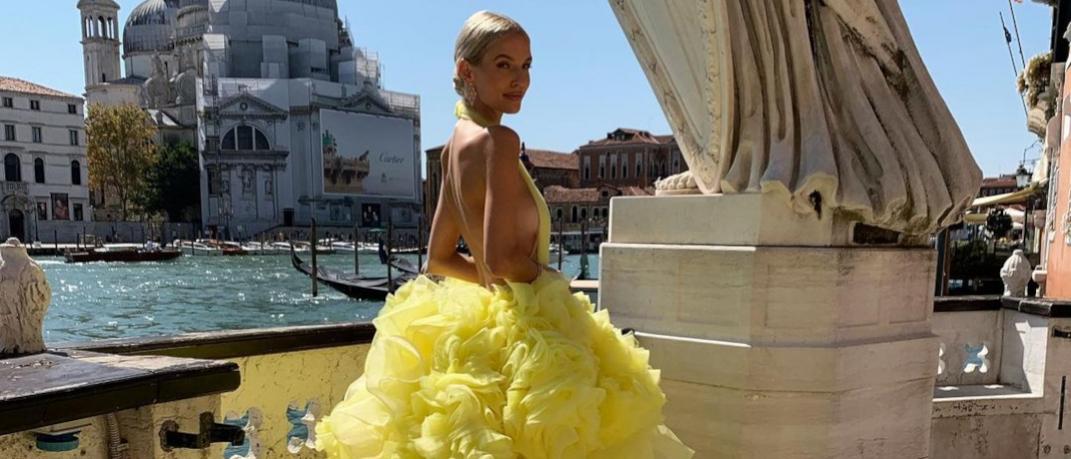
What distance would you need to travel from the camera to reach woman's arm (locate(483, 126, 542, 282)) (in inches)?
65.4

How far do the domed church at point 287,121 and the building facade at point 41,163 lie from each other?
909 cm

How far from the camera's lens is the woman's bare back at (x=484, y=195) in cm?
167

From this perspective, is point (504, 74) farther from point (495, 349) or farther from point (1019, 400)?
point (1019, 400)

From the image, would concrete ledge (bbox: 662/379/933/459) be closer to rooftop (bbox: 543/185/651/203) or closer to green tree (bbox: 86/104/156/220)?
rooftop (bbox: 543/185/651/203)

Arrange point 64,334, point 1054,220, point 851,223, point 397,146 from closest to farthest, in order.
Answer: point 851,223 < point 1054,220 < point 64,334 < point 397,146

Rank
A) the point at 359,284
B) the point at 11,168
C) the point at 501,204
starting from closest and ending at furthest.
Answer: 1. the point at 501,204
2. the point at 359,284
3. the point at 11,168

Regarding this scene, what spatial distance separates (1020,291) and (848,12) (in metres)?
2.60

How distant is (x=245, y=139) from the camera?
5619 centimetres

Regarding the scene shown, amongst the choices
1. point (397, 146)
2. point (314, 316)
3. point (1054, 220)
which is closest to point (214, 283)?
point (314, 316)

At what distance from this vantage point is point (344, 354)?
2.77m

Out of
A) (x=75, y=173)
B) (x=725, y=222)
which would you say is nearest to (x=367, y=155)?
(x=75, y=173)

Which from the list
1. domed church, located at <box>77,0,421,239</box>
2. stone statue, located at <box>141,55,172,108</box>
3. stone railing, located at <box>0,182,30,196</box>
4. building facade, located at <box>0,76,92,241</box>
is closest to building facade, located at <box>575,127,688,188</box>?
domed church, located at <box>77,0,421,239</box>

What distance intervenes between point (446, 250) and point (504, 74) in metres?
0.54

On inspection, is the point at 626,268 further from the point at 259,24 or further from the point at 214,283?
the point at 259,24
